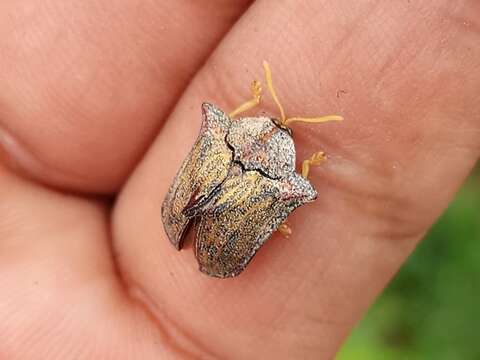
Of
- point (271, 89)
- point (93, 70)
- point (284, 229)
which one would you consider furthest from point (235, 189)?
point (93, 70)

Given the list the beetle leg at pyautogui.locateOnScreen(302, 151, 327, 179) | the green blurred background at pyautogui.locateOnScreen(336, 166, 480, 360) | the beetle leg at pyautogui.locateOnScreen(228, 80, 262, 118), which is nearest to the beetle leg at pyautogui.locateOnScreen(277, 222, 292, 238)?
the beetle leg at pyautogui.locateOnScreen(302, 151, 327, 179)

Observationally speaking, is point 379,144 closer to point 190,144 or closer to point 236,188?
point 236,188

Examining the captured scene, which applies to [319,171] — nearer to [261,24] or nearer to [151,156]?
[261,24]

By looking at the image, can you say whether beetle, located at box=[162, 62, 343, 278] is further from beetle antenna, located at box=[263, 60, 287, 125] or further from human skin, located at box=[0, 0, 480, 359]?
human skin, located at box=[0, 0, 480, 359]

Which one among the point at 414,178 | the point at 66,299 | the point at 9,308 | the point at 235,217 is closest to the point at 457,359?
the point at 414,178

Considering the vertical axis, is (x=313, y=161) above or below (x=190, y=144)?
above

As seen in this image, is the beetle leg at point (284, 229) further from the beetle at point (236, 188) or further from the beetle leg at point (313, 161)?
the beetle leg at point (313, 161)
